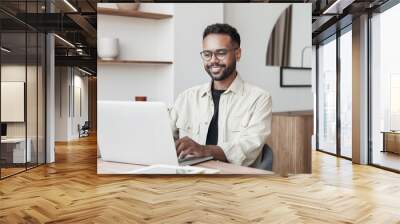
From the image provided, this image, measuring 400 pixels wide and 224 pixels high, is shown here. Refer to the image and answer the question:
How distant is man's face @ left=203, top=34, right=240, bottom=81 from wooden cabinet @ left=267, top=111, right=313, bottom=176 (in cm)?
88

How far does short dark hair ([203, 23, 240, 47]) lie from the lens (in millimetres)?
5703

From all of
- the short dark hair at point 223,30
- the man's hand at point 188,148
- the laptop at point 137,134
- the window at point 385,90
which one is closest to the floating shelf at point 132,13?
the short dark hair at point 223,30

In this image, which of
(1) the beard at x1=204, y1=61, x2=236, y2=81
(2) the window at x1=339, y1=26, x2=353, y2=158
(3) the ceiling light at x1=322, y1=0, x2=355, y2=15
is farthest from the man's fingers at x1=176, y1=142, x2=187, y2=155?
(2) the window at x1=339, y1=26, x2=353, y2=158

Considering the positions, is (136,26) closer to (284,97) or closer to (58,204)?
(284,97)

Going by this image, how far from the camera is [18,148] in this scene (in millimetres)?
6281

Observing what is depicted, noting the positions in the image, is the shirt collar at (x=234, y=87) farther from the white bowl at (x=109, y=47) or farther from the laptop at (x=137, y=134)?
the white bowl at (x=109, y=47)

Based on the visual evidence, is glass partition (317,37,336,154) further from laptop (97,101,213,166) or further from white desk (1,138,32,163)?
white desk (1,138,32,163)

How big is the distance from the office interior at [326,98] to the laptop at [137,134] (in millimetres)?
292

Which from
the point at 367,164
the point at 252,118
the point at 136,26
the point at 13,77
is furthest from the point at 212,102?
the point at 367,164

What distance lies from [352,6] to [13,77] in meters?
5.29

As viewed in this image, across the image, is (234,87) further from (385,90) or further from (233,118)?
(385,90)

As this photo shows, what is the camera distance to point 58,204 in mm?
4234

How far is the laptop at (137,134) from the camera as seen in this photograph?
18.3 ft

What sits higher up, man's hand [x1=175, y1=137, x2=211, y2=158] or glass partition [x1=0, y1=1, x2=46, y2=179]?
glass partition [x1=0, y1=1, x2=46, y2=179]
